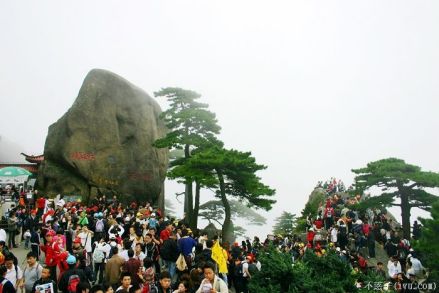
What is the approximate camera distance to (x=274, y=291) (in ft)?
26.8

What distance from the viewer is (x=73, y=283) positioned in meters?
6.12

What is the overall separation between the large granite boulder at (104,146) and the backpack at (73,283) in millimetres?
17890

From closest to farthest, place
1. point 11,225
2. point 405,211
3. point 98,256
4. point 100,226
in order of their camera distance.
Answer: point 98,256, point 100,226, point 11,225, point 405,211

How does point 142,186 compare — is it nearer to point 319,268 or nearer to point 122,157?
point 122,157

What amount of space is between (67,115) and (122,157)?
14.8 ft

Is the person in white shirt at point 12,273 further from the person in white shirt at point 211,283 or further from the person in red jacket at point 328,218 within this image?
the person in red jacket at point 328,218

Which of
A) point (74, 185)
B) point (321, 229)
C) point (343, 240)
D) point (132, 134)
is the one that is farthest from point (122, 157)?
point (343, 240)

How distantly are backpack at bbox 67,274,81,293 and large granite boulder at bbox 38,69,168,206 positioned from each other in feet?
58.7

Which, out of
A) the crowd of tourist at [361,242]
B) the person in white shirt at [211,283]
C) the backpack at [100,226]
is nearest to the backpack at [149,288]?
the person in white shirt at [211,283]

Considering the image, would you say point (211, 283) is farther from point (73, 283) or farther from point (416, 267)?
point (416, 267)

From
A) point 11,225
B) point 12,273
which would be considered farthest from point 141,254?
point 11,225

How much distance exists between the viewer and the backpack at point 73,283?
605 centimetres

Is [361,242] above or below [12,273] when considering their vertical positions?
below

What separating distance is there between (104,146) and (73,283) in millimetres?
19044
